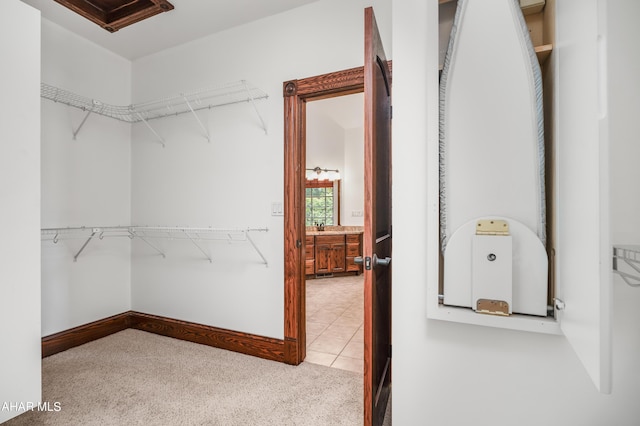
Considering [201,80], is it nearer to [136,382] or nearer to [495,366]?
[136,382]

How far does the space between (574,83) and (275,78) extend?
80.2 inches

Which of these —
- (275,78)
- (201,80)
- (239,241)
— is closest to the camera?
(275,78)

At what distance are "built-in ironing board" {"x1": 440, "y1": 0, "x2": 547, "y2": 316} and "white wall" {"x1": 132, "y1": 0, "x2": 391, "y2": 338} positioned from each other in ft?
3.81

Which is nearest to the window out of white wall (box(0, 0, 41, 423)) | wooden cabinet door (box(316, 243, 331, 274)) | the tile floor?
wooden cabinet door (box(316, 243, 331, 274))

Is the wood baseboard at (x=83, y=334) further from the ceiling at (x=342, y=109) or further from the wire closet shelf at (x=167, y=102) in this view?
the ceiling at (x=342, y=109)

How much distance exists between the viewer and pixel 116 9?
2.36 meters

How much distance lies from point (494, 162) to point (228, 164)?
210 centimetres

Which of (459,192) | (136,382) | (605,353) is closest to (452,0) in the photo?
(459,192)

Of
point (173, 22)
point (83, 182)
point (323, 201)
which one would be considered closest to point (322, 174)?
point (323, 201)

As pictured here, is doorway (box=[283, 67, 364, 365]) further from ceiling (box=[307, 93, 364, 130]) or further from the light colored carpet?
ceiling (box=[307, 93, 364, 130])

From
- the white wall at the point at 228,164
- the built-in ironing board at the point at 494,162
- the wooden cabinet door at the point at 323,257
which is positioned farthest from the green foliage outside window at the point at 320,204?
the built-in ironing board at the point at 494,162

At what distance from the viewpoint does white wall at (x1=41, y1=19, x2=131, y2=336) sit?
8.11ft

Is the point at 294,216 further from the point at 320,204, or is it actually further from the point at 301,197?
the point at 320,204

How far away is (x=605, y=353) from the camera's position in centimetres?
64
